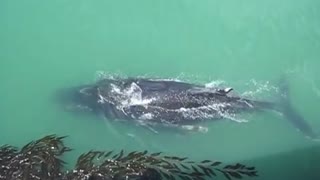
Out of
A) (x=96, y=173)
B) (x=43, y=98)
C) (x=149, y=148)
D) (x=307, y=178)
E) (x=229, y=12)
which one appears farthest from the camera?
(x=229, y=12)

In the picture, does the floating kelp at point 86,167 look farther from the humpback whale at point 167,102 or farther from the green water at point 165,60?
the humpback whale at point 167,102

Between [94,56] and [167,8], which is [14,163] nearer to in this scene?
[94,56]

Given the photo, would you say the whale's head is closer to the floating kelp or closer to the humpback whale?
the humpback whale

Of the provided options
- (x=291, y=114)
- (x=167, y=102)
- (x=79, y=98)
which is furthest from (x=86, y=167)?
(x=291, y=114)

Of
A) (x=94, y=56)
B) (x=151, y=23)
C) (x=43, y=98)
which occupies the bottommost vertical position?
(x=43, y=98)

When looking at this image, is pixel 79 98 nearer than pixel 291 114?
No

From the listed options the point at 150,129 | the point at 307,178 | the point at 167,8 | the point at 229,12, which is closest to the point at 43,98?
the point at 150,129

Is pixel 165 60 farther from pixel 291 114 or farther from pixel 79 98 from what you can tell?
pixel 291 114
